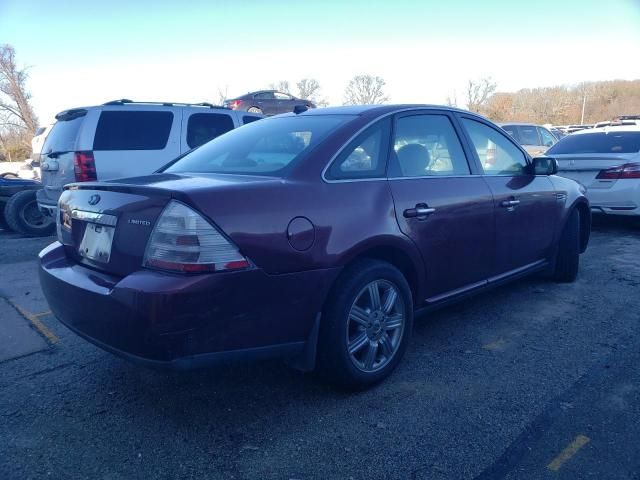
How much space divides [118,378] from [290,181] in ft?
5.38

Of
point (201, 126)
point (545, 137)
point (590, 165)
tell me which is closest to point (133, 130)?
point (201, 126)

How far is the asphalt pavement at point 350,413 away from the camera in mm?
2299

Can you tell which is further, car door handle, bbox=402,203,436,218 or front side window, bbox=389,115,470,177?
front side window, bbox=389,115,470,177

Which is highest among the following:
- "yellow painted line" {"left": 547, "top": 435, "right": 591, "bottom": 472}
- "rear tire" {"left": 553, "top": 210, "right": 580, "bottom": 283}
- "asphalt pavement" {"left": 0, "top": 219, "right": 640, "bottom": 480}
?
"rear tire" {"left": 553, "top": 210, "right": 580, "bottom": 283}

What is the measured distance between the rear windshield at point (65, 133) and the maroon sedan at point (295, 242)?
13.2 ft

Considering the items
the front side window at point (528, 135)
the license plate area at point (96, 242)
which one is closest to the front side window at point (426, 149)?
the license plate area at point (96, 242)

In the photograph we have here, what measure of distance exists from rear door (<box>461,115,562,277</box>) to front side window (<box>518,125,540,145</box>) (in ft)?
33.3

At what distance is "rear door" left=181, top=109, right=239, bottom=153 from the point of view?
7.65m

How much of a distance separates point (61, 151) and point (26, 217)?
2.24 metres

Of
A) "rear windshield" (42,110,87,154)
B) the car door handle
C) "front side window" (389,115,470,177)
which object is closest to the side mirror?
"front side window" (389,115,470,177)

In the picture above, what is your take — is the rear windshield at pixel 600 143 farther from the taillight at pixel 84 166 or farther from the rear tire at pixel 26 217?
the rear tire at pixel 26 217

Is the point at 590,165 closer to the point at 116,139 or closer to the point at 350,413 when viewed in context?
the point at 350,413

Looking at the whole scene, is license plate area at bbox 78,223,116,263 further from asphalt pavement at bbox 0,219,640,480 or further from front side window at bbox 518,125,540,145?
front side window at bbox 518,125,540,145

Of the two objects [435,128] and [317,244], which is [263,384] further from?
[435,128]
